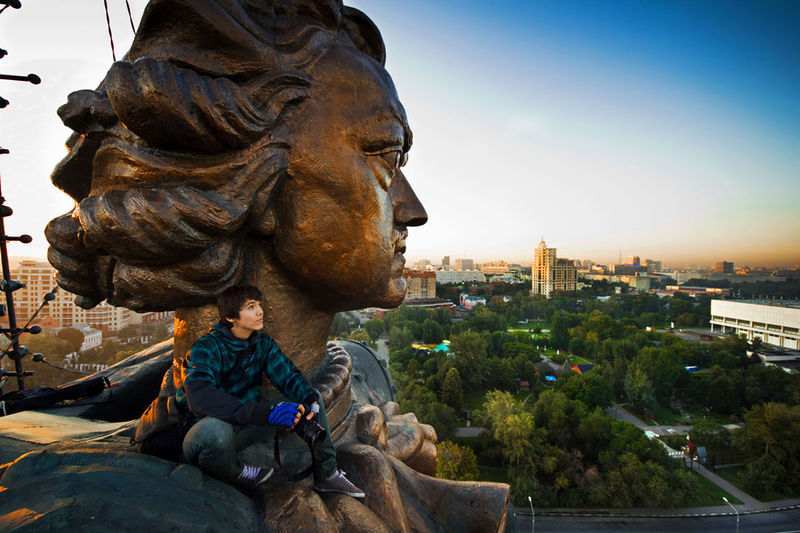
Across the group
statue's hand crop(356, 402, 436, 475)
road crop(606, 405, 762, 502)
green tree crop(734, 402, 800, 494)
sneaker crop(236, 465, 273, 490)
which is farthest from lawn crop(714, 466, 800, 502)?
sneaker crop(236, 465, 273, 490)

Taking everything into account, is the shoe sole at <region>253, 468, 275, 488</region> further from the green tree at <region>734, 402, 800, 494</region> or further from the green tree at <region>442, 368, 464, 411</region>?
the green tree at <region>734, 402, 800, 494</region>

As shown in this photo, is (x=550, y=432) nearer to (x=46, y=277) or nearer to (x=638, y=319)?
(x=46, y=277)

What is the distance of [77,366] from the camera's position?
2072 cm

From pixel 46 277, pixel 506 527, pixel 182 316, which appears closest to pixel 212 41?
pixel 182 316

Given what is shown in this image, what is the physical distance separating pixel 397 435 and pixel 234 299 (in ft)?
4.28

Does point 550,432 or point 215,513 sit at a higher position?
point 215,513

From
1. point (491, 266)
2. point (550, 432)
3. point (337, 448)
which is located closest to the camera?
point (337, 448)

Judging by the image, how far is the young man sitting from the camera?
1331mm

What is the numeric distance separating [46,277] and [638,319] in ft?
232

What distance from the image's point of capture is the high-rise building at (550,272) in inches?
3487

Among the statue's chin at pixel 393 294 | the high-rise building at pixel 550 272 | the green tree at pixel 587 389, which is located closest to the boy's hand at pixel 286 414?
the statue's chin at pixel 393 294

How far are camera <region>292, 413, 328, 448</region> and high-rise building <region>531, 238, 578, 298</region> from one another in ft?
298

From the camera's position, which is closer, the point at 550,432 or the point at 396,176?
the point at 396,176

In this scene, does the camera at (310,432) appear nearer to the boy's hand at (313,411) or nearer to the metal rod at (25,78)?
the boy's hand at (313,411)
